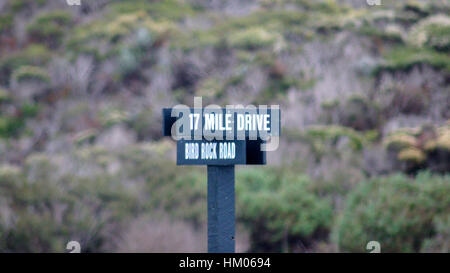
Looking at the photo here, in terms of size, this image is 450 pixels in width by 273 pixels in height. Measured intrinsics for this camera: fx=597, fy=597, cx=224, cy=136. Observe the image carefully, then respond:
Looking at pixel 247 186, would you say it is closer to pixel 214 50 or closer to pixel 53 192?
pixel 53 192

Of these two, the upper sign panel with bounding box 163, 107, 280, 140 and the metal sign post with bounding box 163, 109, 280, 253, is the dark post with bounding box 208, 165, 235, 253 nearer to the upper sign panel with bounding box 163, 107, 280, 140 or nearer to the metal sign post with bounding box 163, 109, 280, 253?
the metal sign post with bounding box 163, 109, 280, 253

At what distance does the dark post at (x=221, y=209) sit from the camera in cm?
578

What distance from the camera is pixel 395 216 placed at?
30.1ft

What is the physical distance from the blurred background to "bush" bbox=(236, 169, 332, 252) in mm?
27

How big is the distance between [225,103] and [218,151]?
11240 mm

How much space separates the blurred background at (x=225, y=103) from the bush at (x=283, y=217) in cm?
3

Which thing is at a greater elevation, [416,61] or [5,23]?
[5,23]

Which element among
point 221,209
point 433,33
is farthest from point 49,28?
point 221,209

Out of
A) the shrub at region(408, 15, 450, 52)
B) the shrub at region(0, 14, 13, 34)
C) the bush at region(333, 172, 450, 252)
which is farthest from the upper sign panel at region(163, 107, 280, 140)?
the shrub at region(0, 14, 13, 34)

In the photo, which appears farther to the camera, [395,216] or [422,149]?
[422,149]

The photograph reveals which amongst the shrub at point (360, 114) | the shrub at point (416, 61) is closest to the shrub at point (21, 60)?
the shrub at point (360, 114)

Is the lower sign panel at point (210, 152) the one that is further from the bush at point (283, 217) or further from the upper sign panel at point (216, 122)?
the bush at point (283, 217)

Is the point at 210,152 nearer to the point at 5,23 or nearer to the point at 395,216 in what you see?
the point at 395,216

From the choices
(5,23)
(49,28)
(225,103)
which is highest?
(5,23)
